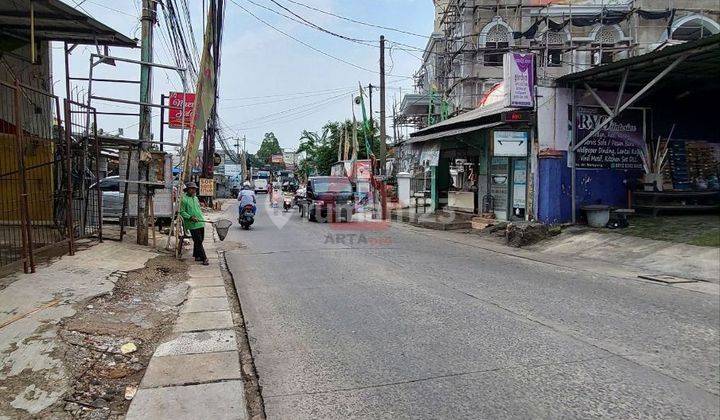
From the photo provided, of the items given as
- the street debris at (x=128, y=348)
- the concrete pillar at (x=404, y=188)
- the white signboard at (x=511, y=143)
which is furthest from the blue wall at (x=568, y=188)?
the concrete pillar at (x=404, y=188)

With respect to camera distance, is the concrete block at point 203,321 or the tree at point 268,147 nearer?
the concrete block at point 203,321

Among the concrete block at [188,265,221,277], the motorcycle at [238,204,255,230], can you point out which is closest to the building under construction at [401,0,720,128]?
the motorcycle at [238,204,255,230]

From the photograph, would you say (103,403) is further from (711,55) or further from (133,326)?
(711,55)

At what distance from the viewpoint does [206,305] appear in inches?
278

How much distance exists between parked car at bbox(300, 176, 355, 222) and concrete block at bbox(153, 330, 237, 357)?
15088 mm

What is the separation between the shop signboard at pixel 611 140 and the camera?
15.1 m

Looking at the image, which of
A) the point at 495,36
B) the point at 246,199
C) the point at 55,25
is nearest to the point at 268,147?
the point at 495,36

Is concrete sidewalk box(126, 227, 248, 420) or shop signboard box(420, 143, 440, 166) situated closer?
concrete sidewalk box(126, 227, 248, 420)

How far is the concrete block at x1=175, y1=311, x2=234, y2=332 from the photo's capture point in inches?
235

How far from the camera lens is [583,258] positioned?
11.4m

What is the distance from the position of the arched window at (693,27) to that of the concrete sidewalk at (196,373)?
3563 centimetres

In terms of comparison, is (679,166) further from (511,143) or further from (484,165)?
(484,165)

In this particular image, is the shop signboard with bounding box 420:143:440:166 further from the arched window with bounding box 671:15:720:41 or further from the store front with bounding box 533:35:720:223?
the arched window with bounding box 671:15:720:41

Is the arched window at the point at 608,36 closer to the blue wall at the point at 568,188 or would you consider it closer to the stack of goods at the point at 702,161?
the stack of goods at the point at 702,161
